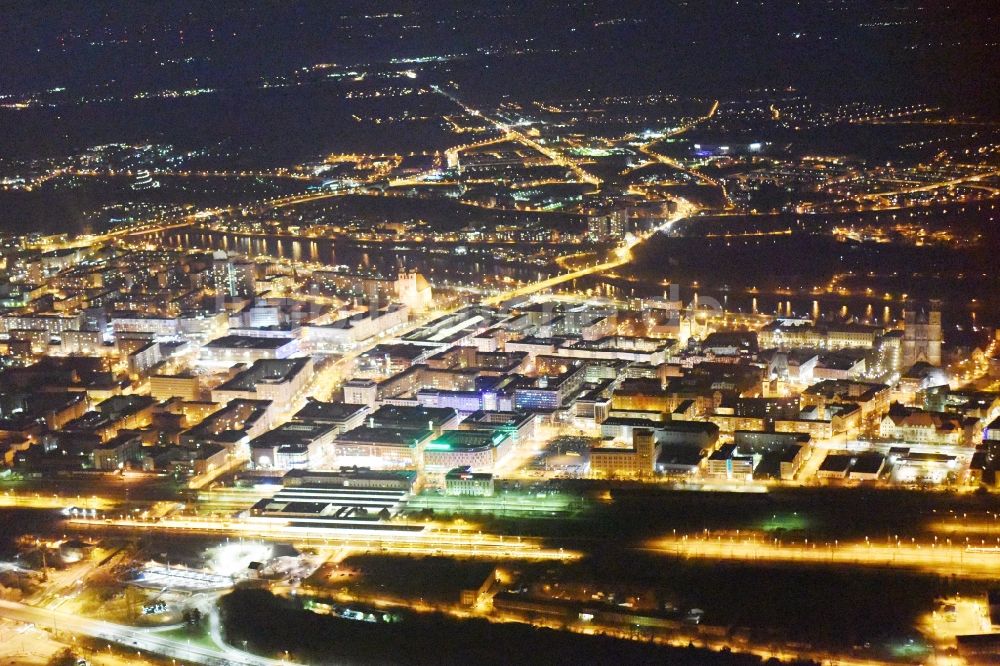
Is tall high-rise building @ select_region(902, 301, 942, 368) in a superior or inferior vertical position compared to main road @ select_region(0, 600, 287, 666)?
superior

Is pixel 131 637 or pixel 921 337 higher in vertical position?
pixel 921 337

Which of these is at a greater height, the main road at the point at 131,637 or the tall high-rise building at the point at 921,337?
the tall high-rise building at the point at 921,337

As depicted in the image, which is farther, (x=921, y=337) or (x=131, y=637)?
(x=921, y=337)

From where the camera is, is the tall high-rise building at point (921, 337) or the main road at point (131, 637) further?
the tall high-rise building at point (921, 337)

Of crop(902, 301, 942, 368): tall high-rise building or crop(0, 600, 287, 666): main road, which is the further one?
crop(902, 301, 942, 368): tall high-rise building

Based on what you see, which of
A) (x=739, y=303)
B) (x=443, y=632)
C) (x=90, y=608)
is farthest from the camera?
(x=739, y=303)

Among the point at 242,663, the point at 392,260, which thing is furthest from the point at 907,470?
the point at 392,260

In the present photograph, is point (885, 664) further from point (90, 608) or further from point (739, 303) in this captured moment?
point (739, 303)

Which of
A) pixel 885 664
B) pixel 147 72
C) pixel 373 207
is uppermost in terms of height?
pixel 147 72
